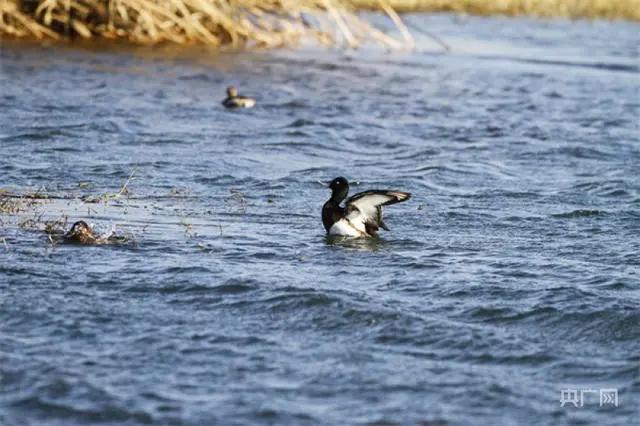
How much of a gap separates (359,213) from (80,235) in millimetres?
2351

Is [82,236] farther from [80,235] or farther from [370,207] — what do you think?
[370,207]

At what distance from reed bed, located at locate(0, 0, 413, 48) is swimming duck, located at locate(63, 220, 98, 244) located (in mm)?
14697

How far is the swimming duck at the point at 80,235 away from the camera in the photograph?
9.55 metres

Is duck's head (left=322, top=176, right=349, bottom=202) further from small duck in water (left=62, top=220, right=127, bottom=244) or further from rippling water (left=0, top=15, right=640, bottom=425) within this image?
small duck in water (left=62, top=220, right=127, bottom=244)

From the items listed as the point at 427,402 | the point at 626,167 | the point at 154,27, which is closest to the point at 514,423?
the point at 427,402

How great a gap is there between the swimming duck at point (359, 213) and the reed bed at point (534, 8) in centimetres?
2640

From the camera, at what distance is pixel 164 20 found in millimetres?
25094

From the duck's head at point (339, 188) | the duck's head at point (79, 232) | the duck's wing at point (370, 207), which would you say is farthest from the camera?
the duck's head at point (339, 188)

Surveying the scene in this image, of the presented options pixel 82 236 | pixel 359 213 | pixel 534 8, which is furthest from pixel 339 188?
pixel 534 8

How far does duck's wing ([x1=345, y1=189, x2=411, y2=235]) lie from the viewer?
10.3 metres

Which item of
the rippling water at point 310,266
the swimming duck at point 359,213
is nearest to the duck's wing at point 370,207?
the swimming duck at point 359,213

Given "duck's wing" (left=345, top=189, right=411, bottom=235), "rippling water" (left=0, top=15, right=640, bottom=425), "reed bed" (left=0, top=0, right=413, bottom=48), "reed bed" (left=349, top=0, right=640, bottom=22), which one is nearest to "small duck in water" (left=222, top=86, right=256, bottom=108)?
"rippling water" (left=0, top=15, right=640, bottom=425)

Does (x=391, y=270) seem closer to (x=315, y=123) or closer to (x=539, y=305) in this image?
(x=539, y=305)

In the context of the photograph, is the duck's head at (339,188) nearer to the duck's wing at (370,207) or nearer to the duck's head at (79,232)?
the duck's wing at (370,207)
